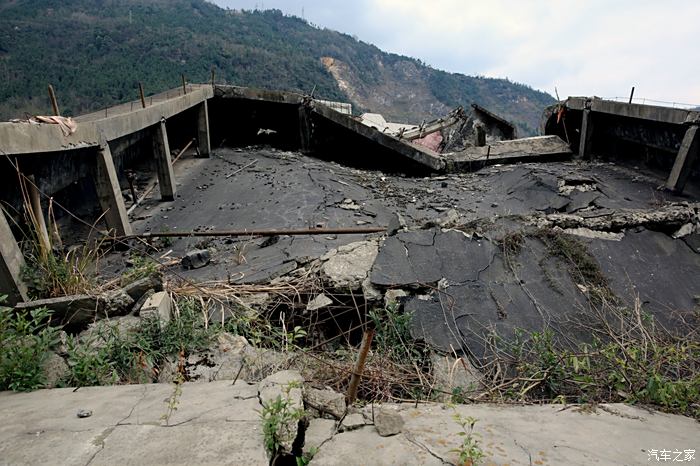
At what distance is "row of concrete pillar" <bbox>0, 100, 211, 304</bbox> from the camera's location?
3205mm

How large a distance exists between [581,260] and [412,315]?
1797 millimetres

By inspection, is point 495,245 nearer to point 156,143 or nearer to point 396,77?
point 156,143

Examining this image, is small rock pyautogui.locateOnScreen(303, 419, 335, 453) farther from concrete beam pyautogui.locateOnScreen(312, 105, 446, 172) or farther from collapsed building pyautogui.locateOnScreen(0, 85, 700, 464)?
concrete beam pyautogui.locateOnScreen(312, 105, 446, 172)

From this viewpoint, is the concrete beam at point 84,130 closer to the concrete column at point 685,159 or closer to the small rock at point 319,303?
the small rock at point 319,303

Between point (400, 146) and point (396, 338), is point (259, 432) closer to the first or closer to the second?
point (396, 338)

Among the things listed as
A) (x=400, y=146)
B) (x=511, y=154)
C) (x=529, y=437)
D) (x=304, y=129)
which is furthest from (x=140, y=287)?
(x=511, y=154)

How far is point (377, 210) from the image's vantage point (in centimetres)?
632

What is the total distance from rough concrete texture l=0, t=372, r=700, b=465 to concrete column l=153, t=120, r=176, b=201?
17.6 feet

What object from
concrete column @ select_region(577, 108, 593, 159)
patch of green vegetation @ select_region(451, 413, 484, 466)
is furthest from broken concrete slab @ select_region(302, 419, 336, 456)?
concrete column @ select_region(577, 108, 593, 159)

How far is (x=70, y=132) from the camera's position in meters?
4.17

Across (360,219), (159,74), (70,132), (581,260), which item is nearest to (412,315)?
(581,260)

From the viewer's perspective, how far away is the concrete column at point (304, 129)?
9.03 meters

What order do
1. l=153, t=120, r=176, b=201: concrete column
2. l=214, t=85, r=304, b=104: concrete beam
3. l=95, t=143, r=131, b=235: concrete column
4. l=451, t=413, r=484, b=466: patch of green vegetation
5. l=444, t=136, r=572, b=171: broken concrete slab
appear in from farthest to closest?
l=214, t=85, r=304, b=104: concrete beam
l=444, t=136, r=572, b=171: broken concrete slab
l=153, t=120, r=176, b=201: concrete column
l=95, t=143, r=131, b=235: concrete column
l=451, t=413, r=484, b=466: patch of green vegetation

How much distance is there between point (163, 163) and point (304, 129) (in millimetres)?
3361
